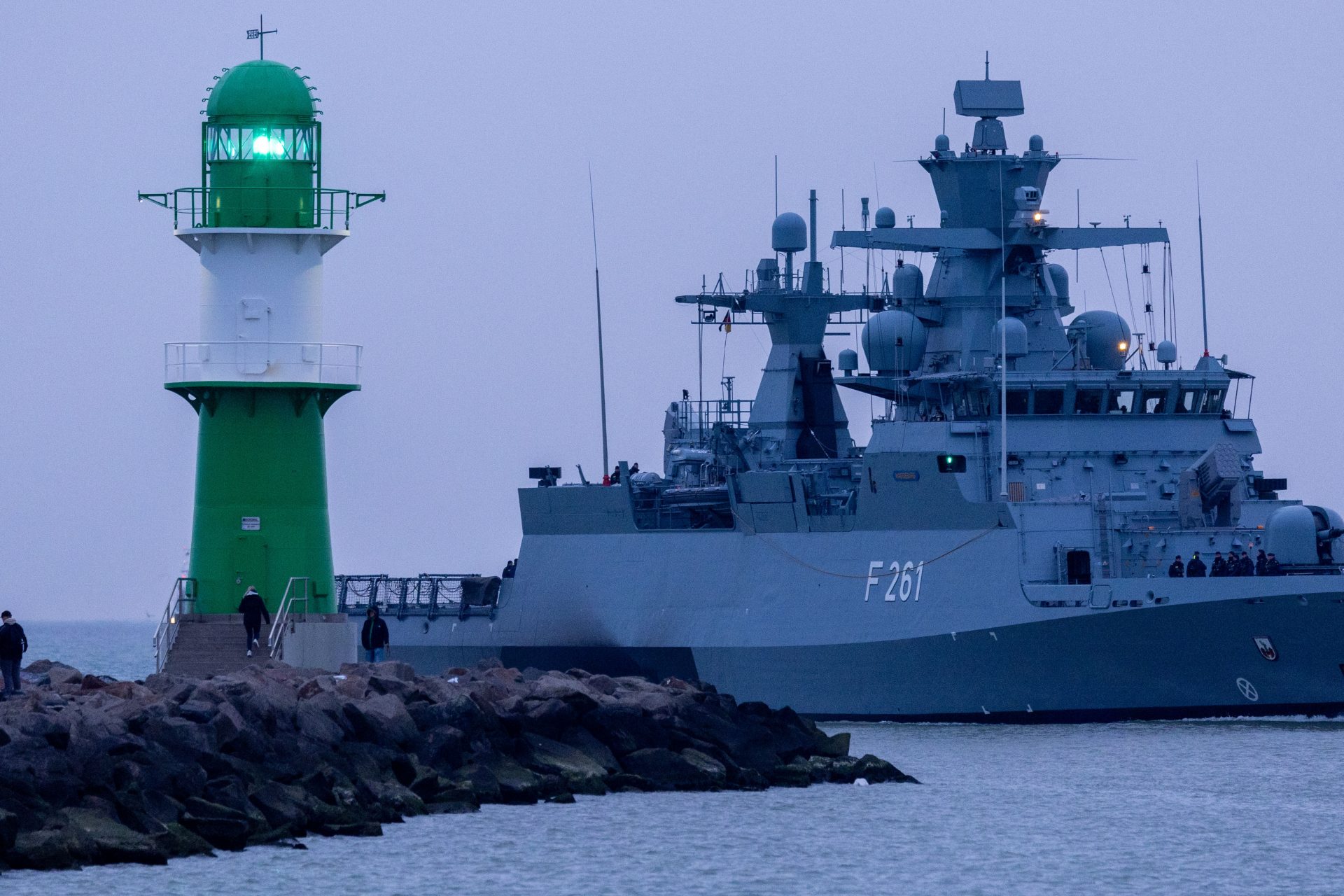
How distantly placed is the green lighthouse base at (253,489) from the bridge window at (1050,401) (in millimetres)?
11391

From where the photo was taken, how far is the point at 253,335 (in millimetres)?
25078

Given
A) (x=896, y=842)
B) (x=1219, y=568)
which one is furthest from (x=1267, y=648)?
(x=896, y=842)

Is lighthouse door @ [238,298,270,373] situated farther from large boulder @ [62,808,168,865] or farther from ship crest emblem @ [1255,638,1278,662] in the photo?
ship crest emblem @ [1255,638,1278,662]

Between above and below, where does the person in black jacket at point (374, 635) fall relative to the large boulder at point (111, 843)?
above

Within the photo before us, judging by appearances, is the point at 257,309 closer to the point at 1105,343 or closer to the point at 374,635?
the point at 374,635

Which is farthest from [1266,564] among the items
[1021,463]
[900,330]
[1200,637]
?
[900,330]

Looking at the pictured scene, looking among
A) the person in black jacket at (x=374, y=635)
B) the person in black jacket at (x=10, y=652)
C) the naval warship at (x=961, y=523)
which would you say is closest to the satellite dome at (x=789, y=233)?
the naval warship at (x=961, y=523)

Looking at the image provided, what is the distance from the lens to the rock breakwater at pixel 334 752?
19.7 m

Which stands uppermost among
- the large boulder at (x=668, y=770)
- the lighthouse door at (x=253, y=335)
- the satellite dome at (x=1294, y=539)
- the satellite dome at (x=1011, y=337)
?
the satellite dome at (x=1011, y=337)

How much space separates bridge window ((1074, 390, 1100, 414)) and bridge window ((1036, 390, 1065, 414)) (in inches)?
7.6

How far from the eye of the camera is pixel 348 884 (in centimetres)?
1922

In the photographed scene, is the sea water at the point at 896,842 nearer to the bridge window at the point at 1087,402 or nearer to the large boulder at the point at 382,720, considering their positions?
the large boulder at the point at 382,720

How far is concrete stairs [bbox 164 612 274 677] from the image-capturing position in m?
25.3

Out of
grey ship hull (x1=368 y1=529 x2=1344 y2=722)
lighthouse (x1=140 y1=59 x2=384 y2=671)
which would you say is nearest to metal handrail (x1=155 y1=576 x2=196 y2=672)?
lighthouse (x1=140 y1=59 x2=384 y2=671)
